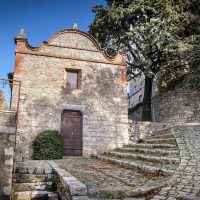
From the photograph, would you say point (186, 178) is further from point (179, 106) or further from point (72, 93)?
point (179, 106)

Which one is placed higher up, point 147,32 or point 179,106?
point 147,32

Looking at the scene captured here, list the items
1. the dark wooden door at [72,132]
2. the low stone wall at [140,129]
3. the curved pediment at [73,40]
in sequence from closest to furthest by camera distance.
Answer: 1. the dark wooden door at [72,132]
2. the curved pediment at [73,40]
3. the low stone wall at [140,129]

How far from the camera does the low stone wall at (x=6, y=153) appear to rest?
6875mm

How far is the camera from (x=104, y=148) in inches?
534

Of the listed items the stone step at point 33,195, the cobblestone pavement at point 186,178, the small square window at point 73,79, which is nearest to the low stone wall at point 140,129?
the small square window at point 73,79

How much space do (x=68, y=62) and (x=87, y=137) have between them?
415 cm

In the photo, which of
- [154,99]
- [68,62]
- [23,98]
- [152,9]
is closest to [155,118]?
[154,99]

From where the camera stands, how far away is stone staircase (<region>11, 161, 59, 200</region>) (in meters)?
6.94

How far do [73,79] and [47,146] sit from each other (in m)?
4.08

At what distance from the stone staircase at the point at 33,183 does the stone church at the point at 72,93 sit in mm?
4361

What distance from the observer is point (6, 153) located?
7.11 meters

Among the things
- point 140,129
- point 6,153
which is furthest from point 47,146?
point 140,129

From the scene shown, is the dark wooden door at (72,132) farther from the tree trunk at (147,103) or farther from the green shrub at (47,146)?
the tree trunk at (147,103)

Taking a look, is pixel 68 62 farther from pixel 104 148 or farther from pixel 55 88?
pixel 104 148
